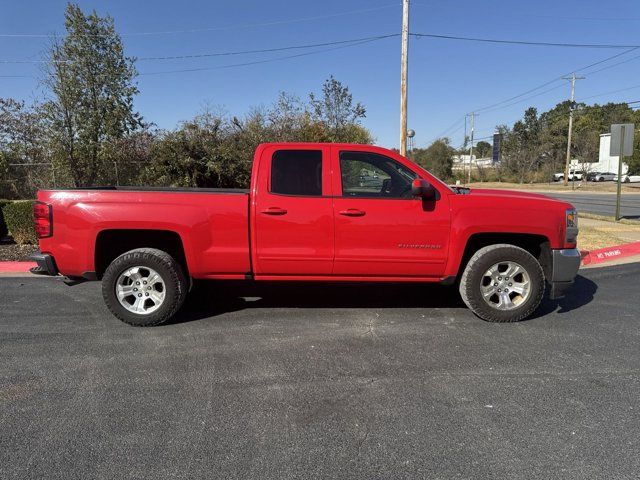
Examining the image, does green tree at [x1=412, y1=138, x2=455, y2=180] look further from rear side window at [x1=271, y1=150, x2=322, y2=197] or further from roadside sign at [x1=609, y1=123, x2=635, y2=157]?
rear side window at [x1=271, y1=150, x2=322, y2=197]

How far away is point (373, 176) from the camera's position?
5.11 meters

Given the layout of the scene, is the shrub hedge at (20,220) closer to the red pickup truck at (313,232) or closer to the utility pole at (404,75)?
the red pickup truck at (313,232)

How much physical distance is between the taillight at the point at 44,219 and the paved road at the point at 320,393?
40.5 inches

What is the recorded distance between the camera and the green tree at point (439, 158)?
209 ft

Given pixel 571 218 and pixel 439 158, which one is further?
pixel 439 158

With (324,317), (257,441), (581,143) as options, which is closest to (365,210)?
(324,317)

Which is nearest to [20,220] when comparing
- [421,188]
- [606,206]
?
[421,188]

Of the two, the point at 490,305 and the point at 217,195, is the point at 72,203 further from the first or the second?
the point at 490,305

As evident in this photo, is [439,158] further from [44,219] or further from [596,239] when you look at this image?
[44,219]

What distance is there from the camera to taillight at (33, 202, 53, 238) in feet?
15.8

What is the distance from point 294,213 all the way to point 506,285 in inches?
96.0

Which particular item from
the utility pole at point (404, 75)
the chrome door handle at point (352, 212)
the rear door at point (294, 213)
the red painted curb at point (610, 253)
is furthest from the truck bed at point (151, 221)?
the utility pole at point (404, 75)

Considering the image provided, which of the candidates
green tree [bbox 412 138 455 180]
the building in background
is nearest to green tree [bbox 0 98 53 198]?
green tree [bbox 412 138 455 180]

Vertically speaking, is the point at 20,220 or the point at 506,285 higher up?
the point at 20,220
